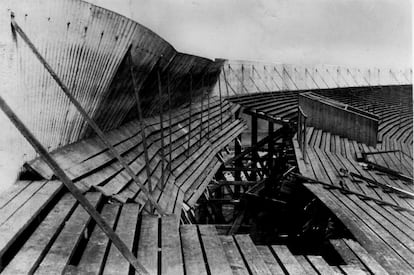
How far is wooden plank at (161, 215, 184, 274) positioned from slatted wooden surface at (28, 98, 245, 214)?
689 millimetres

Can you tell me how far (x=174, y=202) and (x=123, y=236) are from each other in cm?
281

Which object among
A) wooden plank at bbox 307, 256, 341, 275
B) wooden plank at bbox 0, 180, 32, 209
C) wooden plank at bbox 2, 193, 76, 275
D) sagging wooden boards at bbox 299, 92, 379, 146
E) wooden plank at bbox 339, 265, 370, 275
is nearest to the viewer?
wooden plank at bbox 2, 193, 76, 275

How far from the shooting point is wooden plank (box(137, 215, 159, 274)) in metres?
3.00

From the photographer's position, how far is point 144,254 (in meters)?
3.17

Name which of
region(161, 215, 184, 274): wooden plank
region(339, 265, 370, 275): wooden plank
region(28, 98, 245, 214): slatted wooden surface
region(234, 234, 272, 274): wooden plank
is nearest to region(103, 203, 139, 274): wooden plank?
region(161, 215, 184, 274): wooden plank

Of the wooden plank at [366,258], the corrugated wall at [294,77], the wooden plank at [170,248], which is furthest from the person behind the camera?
the corrugated wall at [294,77]

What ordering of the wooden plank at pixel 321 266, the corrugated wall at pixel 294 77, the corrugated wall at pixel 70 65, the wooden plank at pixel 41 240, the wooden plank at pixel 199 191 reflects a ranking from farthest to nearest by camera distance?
the corrugated wall at pixel 294 77
the wooden plank at pixel 199 191
the corrugated wall at pixel 70 65
the wooden plank at pixel 321 266
the wooden plank at pixel 41 240

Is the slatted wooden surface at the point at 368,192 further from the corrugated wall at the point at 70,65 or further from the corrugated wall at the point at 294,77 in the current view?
the corrugated wall at the point at 294,77

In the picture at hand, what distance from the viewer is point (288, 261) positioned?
323 centimetres

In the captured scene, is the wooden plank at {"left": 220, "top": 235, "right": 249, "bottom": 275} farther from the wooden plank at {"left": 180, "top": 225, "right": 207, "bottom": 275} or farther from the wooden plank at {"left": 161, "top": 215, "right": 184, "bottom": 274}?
the wooden plank at {"left": 161, "top": 215, "right": 184, "bottom": 274}

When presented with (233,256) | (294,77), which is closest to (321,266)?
(233,256)

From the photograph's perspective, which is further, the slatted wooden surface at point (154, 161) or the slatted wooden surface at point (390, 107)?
the slatted wooden surface at point (390, 107)

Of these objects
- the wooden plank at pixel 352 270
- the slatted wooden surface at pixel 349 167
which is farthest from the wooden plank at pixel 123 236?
the slatted wooden surface at pixel 349 167

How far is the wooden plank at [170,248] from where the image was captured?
2.98 m
